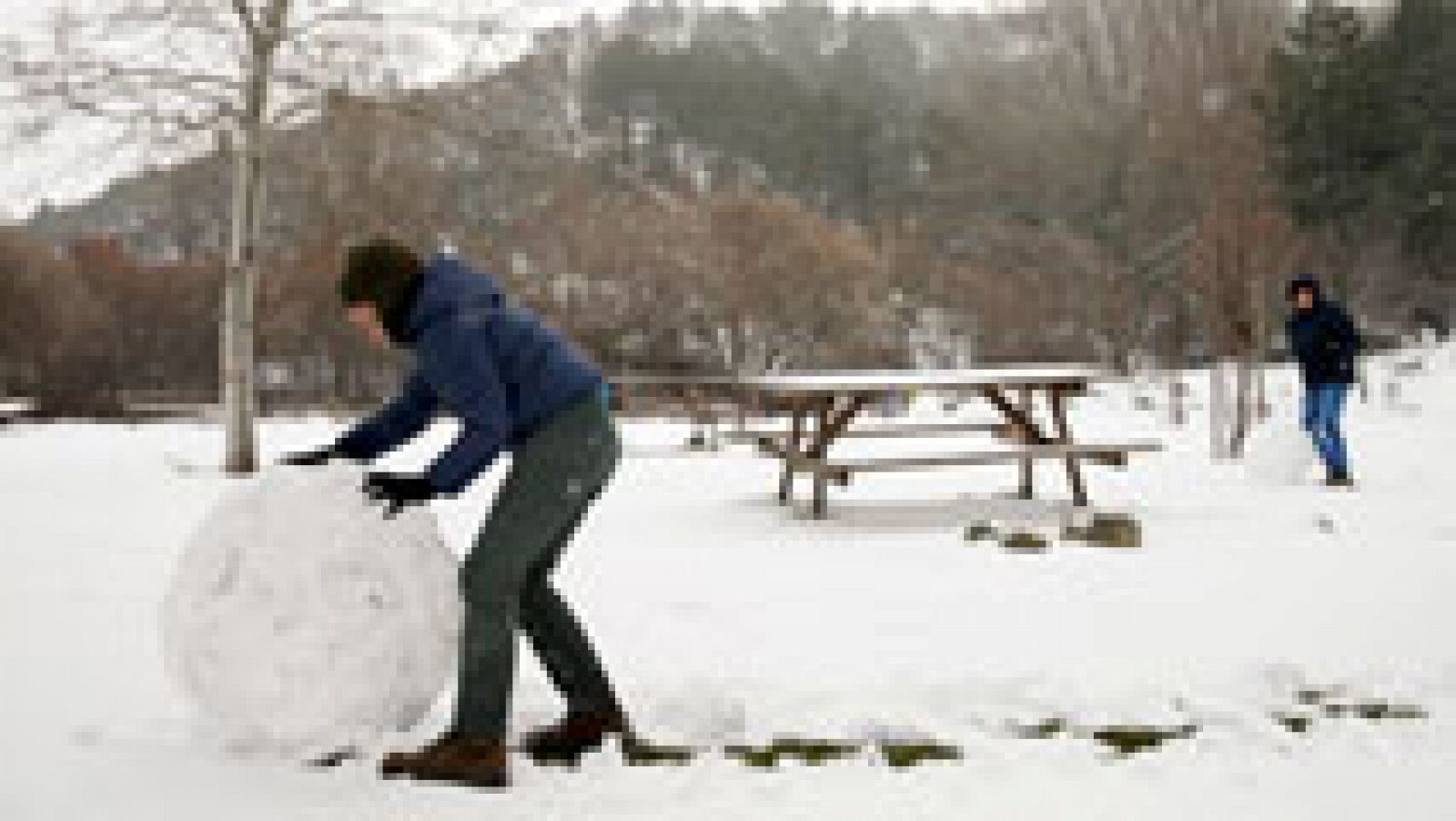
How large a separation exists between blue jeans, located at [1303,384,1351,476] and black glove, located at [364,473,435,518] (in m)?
9.63

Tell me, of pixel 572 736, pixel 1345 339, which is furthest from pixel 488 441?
pixel 1345 339

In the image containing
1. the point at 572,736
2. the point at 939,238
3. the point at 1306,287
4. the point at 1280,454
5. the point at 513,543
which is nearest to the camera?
the point at 513,543

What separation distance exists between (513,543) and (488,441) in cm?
30

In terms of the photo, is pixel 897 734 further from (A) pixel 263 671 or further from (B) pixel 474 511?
(B) pixel 474 511

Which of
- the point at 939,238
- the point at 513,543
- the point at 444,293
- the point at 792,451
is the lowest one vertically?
the point at 792,451

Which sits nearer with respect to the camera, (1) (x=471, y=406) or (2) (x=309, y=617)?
(1) (x=471, y=406)

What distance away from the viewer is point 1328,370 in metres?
12.0

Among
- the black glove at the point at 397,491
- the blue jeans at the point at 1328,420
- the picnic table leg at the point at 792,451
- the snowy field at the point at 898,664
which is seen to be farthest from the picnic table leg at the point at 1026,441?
the black glove at the point at 397,491

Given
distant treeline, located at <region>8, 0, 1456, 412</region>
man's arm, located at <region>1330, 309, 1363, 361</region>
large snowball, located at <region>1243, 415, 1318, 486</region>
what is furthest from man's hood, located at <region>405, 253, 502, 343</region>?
distant treeline, located at <region>8, 0, 1456, 412</region>

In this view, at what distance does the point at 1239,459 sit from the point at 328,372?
105 feet

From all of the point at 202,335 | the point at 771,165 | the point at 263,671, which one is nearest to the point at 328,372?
the point at 202,335

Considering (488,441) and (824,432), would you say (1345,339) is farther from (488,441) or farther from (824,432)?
(488,441)

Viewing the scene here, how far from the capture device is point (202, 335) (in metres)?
41.9

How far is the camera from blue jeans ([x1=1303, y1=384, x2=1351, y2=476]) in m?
11.9
